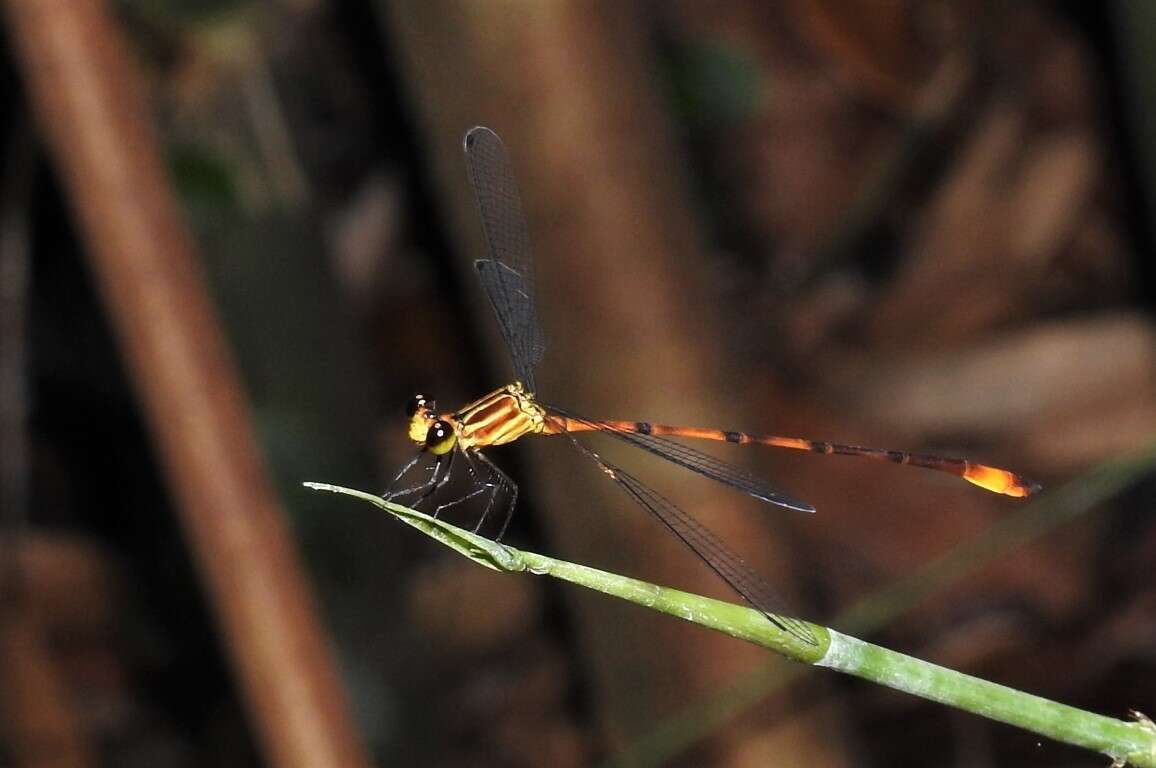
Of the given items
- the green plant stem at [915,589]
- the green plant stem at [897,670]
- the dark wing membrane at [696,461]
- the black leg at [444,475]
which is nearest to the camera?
the green plant stem at [897,670]

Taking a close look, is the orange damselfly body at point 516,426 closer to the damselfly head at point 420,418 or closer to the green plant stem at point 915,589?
the damselfly head at point 420,418

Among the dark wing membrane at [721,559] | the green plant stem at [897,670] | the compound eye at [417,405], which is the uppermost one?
the compound eye at [417,405]

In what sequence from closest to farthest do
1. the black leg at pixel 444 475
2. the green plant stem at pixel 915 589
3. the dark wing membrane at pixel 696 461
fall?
the green plant stem at pixel 915 589 < the dark wing membrane at pixel 696 461 < the black leg at pixel 444 475

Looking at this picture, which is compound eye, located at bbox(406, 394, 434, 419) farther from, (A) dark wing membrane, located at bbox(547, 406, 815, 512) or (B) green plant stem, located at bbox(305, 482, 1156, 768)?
(B) green plant stem, located at bbox(305, 482, 1156, 768)

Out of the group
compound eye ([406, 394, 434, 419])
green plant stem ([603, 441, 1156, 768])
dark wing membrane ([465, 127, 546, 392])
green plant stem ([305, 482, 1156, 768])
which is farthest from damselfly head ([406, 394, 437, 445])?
green plant stem ([305, 482, 1156, 768])

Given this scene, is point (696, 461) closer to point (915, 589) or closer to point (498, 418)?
point (498, 418)

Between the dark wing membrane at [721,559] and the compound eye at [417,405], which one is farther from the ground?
the compound eye at [417,405]

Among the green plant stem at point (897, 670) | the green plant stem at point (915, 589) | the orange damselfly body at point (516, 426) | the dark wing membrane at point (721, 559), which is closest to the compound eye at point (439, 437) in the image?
the orange damselfly body at point (516, 426)
